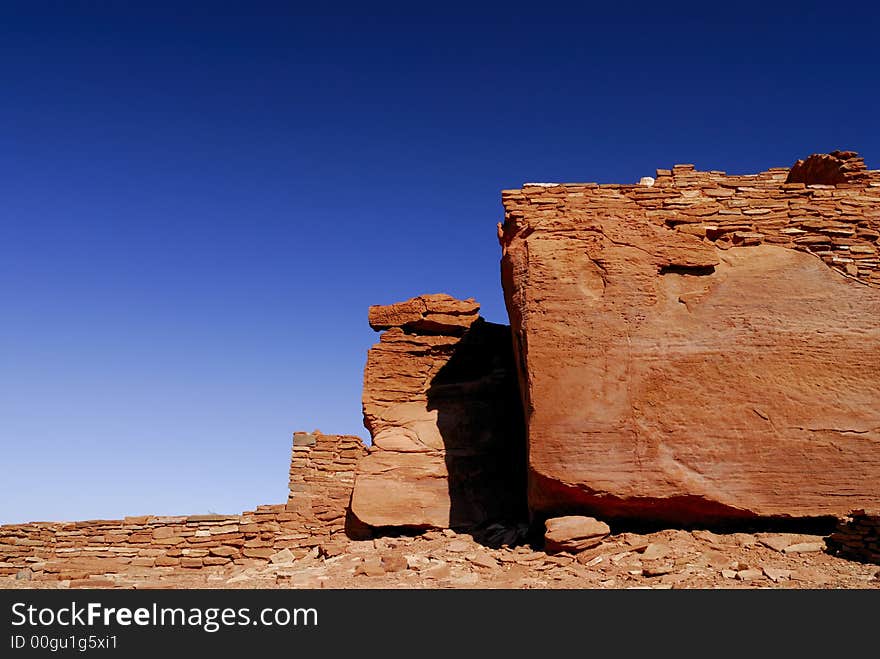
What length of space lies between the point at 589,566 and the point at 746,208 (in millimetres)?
4883

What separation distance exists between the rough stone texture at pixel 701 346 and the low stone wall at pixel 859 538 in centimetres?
50

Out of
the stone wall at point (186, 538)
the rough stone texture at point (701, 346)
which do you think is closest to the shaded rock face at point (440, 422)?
the stone wall at point (186, 538)

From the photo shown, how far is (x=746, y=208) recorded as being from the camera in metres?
8.93

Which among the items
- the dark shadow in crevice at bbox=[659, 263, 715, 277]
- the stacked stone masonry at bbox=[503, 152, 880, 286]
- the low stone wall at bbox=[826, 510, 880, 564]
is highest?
the stacked stone masonry at bbox=[503, 152, 880, 286]

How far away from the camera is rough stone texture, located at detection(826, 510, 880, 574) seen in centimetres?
687

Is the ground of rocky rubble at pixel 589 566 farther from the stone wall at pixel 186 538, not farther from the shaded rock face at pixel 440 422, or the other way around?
the stone wall at pixel 186 538

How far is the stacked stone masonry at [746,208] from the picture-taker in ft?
28.3

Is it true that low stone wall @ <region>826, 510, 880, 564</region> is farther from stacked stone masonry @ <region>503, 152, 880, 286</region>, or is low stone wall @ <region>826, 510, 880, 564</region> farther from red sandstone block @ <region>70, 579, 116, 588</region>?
red sandstone block @ <region>70, 579, 116, 588</region>

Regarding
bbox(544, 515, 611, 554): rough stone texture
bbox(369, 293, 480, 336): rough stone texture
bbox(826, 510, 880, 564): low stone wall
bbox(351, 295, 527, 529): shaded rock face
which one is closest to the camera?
bbox(826, 510, 880, 564): low stone wall

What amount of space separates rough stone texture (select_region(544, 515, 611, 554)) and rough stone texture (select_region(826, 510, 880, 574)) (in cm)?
233

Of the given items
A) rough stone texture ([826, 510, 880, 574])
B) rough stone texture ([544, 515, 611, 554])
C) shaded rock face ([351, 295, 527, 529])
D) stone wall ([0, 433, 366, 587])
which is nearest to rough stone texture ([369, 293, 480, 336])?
shaded rock face ([351, 295, 527, 529])

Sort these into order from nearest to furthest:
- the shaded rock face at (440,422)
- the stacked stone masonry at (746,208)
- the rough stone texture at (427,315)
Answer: the stacked stone masonry at (746,208) → the shaded rock face at (440,422) → the rough stone texture at (427,315)

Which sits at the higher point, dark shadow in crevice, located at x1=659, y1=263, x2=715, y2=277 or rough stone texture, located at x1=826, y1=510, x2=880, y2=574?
dark shadow in crevice, located at x1=659, y1=263, x2=715, y2=277

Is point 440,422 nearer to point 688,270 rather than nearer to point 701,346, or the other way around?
point 701,346
